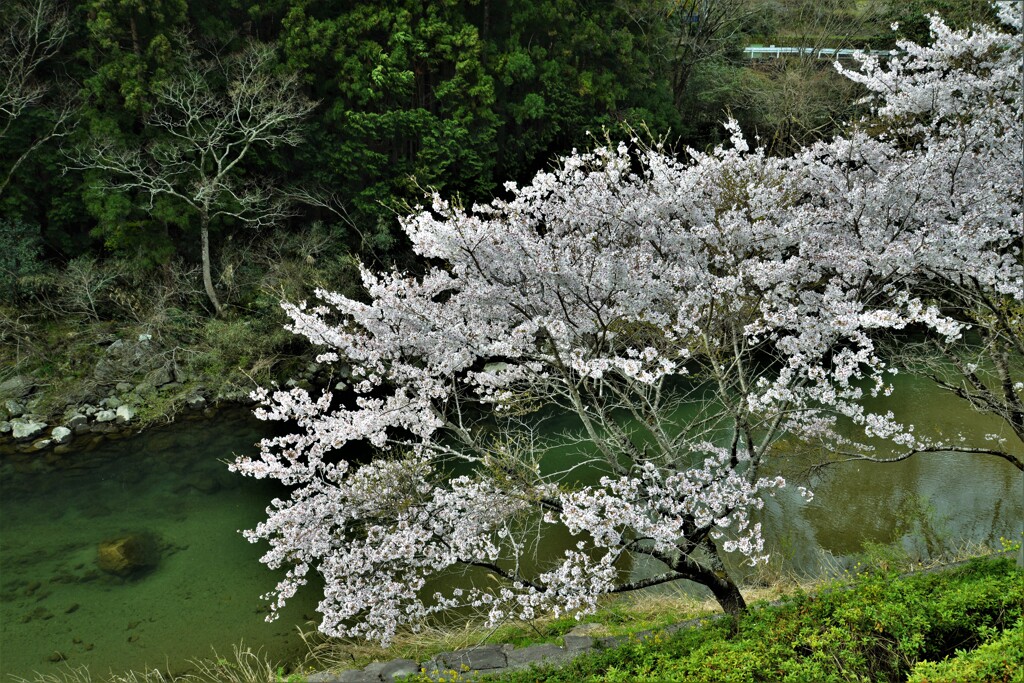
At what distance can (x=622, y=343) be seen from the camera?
6.20 m

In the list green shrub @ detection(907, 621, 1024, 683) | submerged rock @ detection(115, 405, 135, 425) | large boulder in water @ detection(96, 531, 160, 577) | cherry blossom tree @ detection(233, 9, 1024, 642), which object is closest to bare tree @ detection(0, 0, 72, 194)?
submerged rock @ detection(115, 405, 135, 425)

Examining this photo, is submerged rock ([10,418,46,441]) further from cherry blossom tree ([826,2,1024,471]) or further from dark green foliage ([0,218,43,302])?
cherry blossom tree ([826,2,1024,471])

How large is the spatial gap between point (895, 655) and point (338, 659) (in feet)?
15.1

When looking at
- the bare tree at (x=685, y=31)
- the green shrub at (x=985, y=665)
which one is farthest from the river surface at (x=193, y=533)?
the bare tree at (x=685, y=31)

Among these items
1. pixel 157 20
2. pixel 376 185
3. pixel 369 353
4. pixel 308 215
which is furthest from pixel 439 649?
pixel 157 20

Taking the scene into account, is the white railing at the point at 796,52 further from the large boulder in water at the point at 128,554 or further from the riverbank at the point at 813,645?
the large boulder in water at the point at 128,554

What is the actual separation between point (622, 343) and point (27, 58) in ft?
41.9

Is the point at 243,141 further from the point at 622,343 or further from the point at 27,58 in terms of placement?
the point at 622,343

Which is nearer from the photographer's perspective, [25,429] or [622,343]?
[622,343]

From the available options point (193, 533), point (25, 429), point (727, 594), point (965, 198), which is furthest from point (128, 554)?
point (965, 198)

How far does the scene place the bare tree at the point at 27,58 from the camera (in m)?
11.1

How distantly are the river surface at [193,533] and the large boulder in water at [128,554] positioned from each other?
0.11 m

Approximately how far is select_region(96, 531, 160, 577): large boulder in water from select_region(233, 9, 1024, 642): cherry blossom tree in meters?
1.76

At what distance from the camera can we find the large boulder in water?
23.5ft
